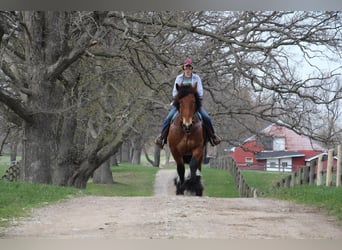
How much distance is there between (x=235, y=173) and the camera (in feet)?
23.7

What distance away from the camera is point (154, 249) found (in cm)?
394

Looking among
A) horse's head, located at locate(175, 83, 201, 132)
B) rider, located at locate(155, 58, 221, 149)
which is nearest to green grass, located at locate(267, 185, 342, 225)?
rider, located at locate(155, 58, 221, 149)

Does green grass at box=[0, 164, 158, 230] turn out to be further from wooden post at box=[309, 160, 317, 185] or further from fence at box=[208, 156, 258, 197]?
wooden post at box=[309, 160, 317, 185]

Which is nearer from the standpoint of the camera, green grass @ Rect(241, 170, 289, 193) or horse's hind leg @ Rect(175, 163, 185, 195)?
horse's hind leg @ Rect(175, 163, 185, 195)

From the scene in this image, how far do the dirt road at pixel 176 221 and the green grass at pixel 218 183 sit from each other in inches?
43.1

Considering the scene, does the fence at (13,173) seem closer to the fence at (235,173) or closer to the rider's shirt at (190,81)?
the fence at (235,173)

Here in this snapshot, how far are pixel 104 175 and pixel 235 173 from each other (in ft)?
7.85

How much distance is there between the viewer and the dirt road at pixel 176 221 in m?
4.08

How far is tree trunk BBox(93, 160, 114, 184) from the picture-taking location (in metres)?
8.59

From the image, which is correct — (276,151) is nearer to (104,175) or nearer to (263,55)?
(263,55)

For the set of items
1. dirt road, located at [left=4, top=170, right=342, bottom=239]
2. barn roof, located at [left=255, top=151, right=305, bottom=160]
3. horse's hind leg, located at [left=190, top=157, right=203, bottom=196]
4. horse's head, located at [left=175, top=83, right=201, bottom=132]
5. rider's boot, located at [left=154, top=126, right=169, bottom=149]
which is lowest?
dirt road, located at [left=4, top=170, right=342, bottom=239]

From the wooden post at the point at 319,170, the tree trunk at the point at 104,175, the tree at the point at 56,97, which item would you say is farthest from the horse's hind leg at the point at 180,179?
the tree trunk at the point at 104,175

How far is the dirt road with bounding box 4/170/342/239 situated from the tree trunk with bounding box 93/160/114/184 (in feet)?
10.3

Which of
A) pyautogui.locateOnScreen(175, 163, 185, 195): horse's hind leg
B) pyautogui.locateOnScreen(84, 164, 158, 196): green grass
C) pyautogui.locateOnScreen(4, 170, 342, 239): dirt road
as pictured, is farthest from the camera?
pyautogui.locateOnScreen(84, 164, 158, 196): green grass
